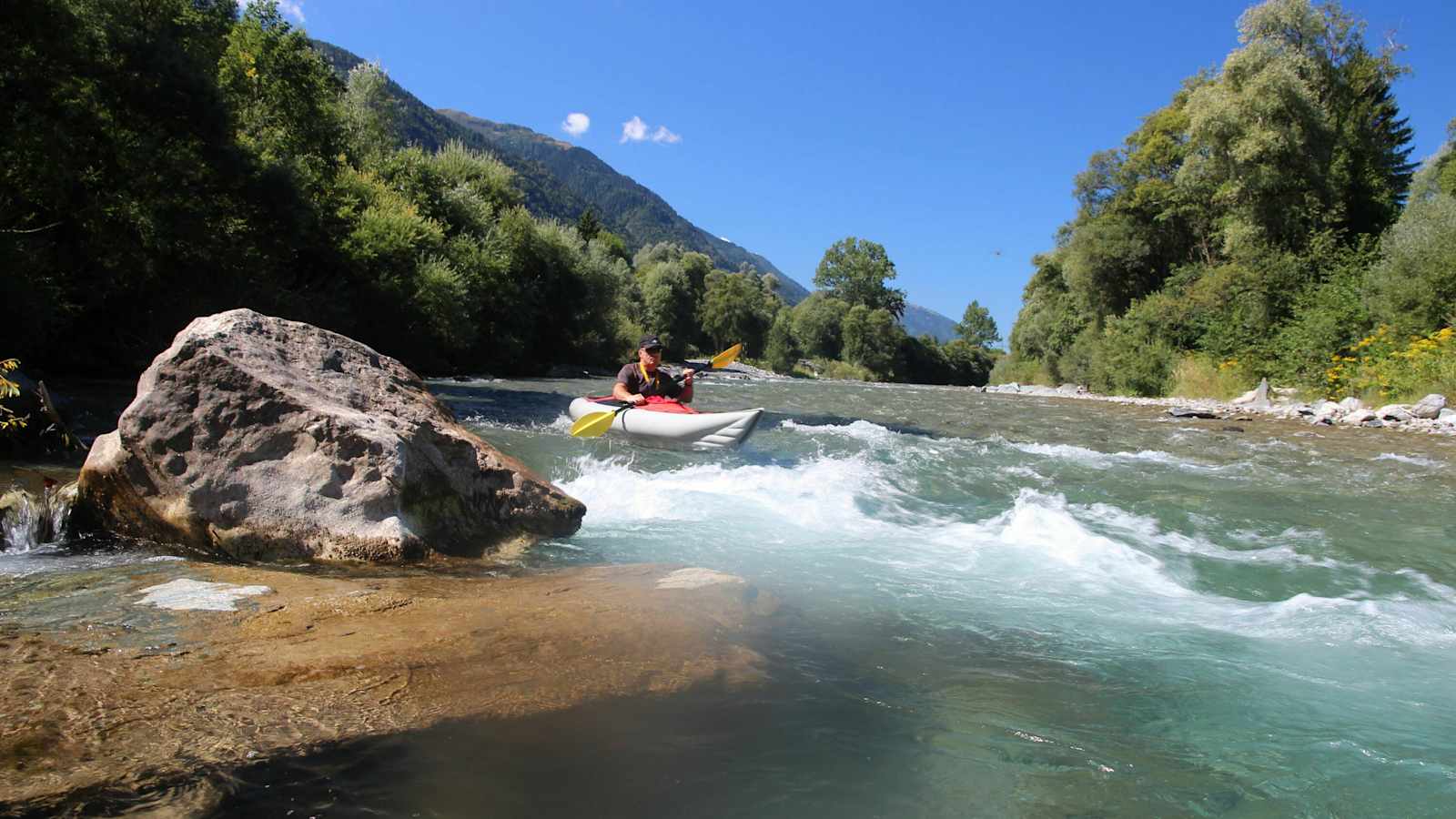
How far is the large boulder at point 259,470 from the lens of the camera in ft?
13.8

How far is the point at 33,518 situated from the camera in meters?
4.41

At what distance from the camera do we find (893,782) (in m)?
2.33

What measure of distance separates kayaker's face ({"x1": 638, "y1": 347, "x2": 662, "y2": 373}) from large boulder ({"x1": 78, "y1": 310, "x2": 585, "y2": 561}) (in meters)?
6.22

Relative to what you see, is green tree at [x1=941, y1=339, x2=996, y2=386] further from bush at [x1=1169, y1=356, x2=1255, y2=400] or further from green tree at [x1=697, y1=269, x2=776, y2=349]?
bush at [x1=1169, y1=356, x2=1255, y2=400]

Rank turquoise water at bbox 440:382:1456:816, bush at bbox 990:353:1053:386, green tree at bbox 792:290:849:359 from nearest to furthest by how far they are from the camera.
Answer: turquoise water at bbox 440:382:1456:816
bush at bbox 990:353:1053:386
green tree at bbox 792:290:849:359

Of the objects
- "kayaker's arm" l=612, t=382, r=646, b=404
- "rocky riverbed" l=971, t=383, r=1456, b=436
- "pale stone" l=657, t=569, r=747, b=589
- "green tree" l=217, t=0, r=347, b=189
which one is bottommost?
"pale stone" l=657, t=569, r=747, b=589

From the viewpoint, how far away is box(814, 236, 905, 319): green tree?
7662 centimetres

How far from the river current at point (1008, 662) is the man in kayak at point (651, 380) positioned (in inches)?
85.8

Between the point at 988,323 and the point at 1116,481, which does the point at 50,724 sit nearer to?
the point at 1116,481

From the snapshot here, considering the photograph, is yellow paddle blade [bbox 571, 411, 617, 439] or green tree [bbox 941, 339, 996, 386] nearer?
yellow paddle blade [bbox 571, 411, 617, 439]

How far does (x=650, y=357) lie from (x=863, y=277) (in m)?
68.6

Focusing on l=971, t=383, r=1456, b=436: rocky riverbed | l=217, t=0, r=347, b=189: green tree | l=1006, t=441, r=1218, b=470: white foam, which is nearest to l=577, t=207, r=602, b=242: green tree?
l=217, t=0, r=347, b=189: green tree

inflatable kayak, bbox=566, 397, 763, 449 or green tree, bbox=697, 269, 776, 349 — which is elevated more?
green tree, bbox=697, 269, 776, 349

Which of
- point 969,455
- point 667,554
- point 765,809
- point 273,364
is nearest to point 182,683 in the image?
point 765,809
